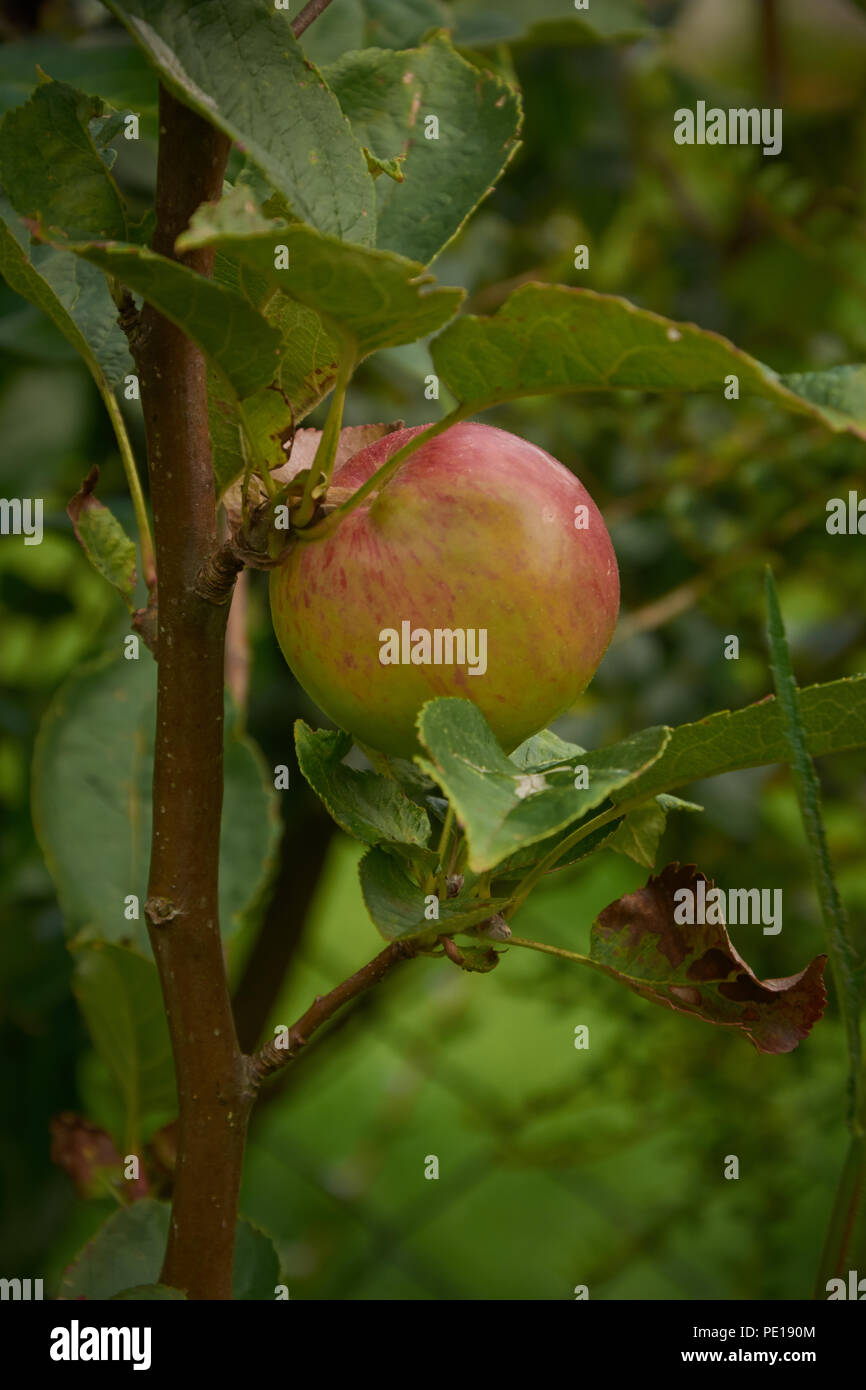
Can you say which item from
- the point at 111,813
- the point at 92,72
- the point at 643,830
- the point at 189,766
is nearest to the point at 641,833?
the point at 643,830

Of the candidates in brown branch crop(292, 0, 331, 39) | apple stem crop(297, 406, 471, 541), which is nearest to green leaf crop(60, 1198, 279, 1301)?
apple stem crop(297, 406, 471, 541)

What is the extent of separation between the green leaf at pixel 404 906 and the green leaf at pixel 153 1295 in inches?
4.1

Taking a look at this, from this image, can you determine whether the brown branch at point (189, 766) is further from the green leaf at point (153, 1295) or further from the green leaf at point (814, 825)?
the green leaf at point (814, 825)

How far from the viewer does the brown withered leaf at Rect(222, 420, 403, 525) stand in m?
0.31

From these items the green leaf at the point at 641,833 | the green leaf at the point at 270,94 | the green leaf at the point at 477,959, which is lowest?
the green leaf at the point at 477,959

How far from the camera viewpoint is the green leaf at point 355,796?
0.94 feet

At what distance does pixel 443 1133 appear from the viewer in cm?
140

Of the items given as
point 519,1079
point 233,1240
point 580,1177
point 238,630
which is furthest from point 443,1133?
point 233,1240

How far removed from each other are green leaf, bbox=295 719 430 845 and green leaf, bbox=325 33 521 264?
11cm

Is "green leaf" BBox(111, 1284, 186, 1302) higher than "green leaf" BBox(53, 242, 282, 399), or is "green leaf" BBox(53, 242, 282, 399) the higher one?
"green leaf" BBox(53, 242, 282, 399)

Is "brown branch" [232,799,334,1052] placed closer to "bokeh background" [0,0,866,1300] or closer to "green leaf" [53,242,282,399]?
"bokeh background" [0,0,866,1300]

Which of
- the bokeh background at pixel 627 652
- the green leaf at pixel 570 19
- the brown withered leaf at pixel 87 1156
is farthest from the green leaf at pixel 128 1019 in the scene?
the green leaf at pixel 570 19

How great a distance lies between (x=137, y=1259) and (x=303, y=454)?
0.75 ft

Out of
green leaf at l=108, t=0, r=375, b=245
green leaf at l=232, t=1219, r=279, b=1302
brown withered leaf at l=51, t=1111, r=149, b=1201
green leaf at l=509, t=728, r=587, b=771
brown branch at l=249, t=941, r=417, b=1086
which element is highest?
green leaf at l=108, t=0, r=375, b=245
